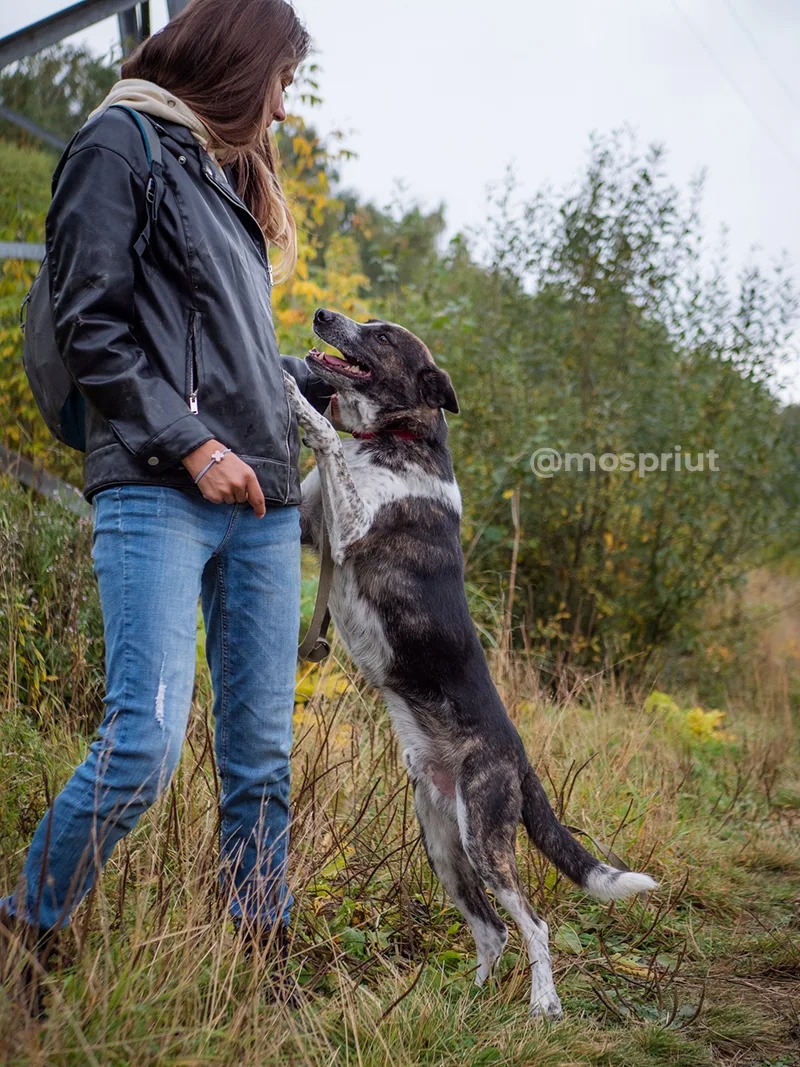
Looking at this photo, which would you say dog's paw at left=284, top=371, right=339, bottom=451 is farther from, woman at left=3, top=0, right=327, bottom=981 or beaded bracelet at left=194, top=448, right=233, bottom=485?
beaded bracelet at left=194, top=448, right=233, bottom=485

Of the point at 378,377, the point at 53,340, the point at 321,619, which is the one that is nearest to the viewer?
the point at 53,340

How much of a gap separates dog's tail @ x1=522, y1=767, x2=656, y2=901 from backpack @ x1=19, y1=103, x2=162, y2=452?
1.80 metres

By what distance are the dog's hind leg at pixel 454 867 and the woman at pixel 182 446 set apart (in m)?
0.70

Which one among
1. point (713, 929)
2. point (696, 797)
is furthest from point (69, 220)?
point (696, 797)

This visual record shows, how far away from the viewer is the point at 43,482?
4387mm

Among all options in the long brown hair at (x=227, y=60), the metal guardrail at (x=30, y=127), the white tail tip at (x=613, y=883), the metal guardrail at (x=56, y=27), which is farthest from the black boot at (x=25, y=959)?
the metal guardrail at (x=30, y=127)

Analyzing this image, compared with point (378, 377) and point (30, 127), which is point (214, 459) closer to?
point (378, 377)

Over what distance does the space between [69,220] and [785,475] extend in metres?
6.98

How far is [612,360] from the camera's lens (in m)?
7.45

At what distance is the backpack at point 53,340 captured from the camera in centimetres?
210

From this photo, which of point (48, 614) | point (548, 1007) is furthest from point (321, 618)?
point (48, 614)

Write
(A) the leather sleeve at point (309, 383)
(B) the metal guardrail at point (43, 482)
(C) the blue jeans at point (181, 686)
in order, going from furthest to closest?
(B) the metal guardrail at point (43, 482) < (A) the leather sleeve at point (309, 383) < (C) the blue jeans at point (181, 686)

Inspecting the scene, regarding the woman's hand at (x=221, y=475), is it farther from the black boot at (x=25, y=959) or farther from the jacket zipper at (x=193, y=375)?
the black boot at (x=25, y=959)

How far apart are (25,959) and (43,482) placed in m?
2.86
